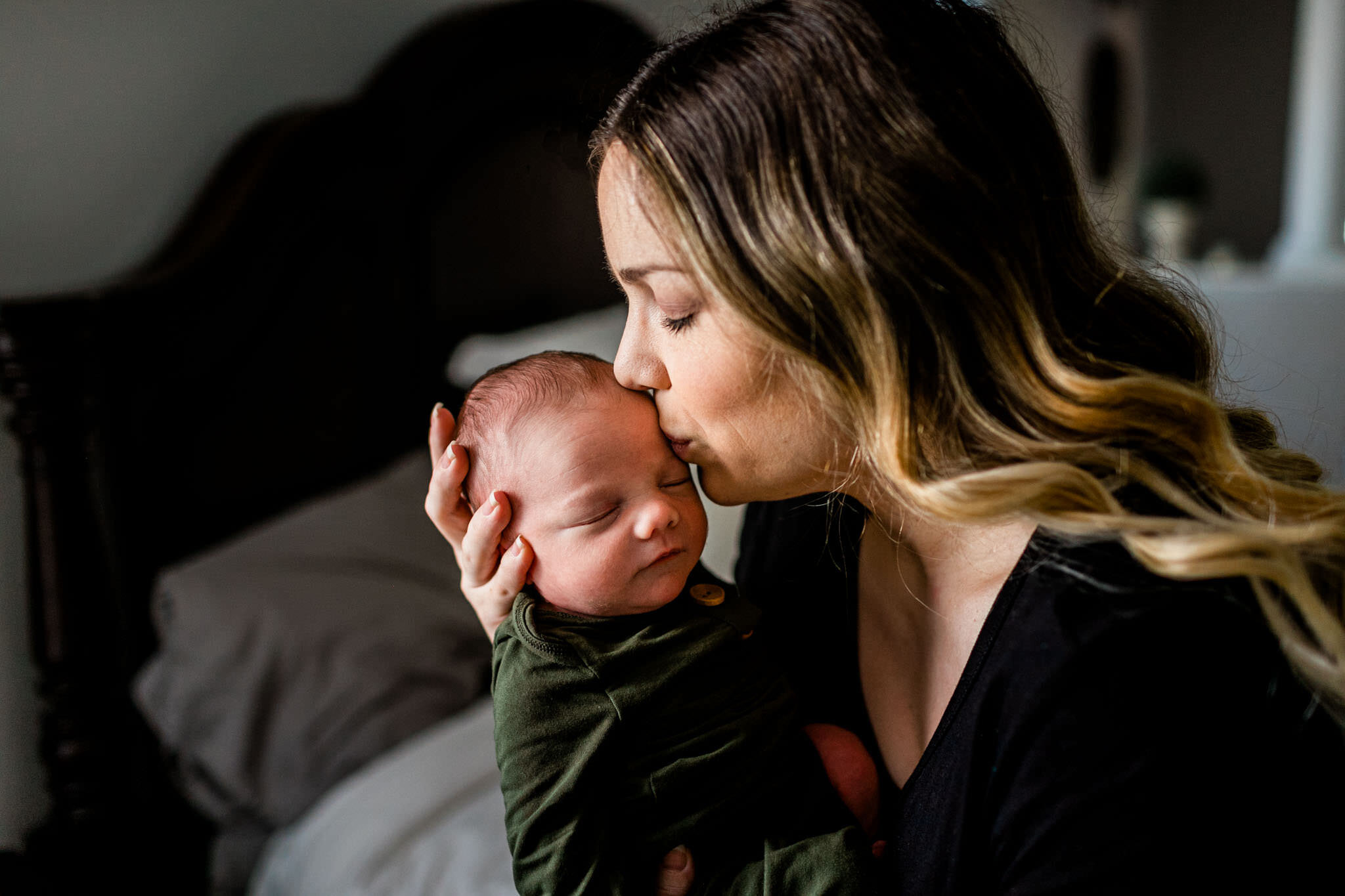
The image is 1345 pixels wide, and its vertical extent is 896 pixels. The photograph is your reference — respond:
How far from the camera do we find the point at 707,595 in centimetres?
81

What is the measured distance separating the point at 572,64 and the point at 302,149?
586mm

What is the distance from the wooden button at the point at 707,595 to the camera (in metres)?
0.80

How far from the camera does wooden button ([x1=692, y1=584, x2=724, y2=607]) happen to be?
0.80m

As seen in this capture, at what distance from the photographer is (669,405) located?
786 mm

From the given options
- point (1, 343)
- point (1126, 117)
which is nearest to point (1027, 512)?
point (1, 343)

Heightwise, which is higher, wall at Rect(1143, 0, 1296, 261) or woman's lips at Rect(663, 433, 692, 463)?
woman's lips at Rect(663, 433, 692, 463)

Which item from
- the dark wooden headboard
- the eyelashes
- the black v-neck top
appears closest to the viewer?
the black v-neck top

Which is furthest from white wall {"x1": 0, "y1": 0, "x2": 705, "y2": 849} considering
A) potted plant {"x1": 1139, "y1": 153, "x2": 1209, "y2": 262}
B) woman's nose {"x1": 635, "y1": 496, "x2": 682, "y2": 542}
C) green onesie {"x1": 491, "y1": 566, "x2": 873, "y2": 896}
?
potted plant {"x1": 1139, "y1": 153, "x2": 1209, "y2": 262}

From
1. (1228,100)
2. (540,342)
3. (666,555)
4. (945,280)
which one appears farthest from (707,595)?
(1228,100)

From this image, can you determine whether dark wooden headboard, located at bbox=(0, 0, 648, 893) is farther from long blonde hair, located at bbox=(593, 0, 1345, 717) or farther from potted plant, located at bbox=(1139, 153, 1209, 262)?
potted plant, located at bbox=(1139, 153, 1209, 262)

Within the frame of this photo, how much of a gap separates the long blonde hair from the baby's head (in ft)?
0.48

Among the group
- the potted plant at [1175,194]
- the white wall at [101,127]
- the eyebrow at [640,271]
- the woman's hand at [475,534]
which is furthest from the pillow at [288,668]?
the potted plant at [1175,194]

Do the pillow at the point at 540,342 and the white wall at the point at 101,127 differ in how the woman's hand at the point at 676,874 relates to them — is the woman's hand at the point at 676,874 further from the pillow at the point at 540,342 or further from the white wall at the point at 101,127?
the white wall at the point at 101,127

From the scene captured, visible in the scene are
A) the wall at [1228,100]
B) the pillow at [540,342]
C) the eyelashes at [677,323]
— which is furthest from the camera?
the wall at [1228,100]
